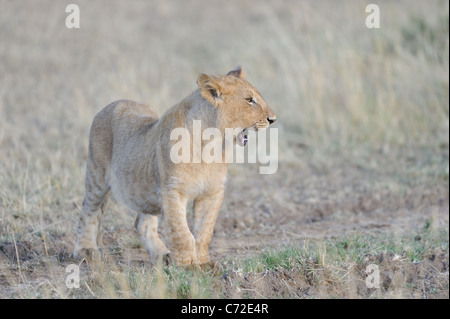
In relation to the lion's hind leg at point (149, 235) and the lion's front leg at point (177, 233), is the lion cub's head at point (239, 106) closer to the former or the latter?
the lion's front leg at point (177, 233)

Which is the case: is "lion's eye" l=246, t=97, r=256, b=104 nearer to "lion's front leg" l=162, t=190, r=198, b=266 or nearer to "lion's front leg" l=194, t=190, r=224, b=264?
"lion's front leg" l=194, t=190, r=224, b=264

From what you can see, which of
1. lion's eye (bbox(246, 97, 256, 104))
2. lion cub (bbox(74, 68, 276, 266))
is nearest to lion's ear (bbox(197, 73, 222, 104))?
lion cub (bbox(74, 68, 276, 266))

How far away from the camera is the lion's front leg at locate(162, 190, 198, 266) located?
4641mm

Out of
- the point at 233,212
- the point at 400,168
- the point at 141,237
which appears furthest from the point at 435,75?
the point at 141,237

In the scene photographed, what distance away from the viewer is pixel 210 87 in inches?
182

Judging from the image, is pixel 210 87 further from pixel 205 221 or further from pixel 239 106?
pixel 205 221

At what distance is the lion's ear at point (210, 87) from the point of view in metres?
4.55

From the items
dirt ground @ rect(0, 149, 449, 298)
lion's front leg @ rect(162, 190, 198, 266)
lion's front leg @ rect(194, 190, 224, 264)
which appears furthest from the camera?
lion's front leg @ rect(194, 190, 224, 264)

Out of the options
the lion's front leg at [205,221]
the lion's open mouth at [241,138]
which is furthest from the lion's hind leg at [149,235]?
the lion's open mouth at [241,138]

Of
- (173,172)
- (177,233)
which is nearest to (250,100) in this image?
(173,172)

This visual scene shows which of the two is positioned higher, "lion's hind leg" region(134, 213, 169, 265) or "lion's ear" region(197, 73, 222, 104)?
"lion's ear" region(197, 73, 222, 104)

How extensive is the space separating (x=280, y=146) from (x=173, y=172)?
4.24 metres

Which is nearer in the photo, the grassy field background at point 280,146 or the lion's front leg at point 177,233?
the grassy field background at point 280,146
